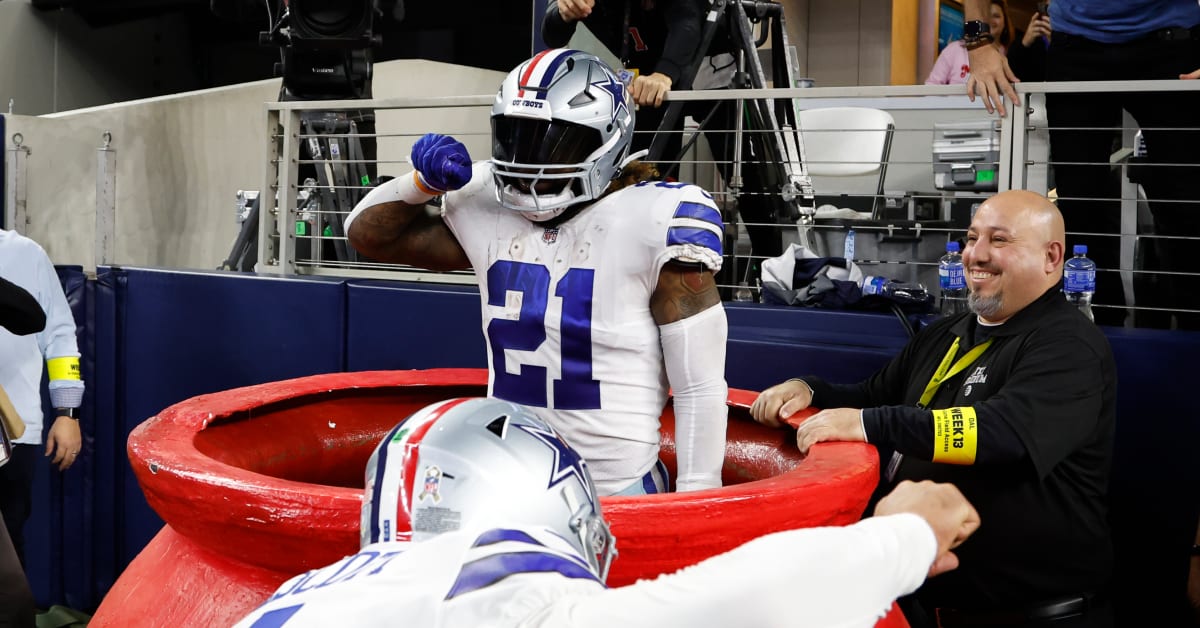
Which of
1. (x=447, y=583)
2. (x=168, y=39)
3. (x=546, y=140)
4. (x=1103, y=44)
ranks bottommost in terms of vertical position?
(x=447, y=583)

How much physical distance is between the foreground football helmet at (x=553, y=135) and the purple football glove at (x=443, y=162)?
0.06 m

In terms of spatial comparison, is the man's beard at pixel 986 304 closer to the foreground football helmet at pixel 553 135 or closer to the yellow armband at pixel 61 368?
the foreground football helmet at pixel 553 135

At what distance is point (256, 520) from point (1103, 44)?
276 cm

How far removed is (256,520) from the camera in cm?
147

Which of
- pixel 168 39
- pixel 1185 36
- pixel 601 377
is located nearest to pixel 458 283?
pixel 601 377

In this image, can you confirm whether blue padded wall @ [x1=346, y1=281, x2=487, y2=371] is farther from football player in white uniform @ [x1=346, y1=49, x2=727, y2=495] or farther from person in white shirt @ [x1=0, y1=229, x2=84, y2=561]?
football player in white uniform @ [x1=346, y1=49, x2=727, y2=495]

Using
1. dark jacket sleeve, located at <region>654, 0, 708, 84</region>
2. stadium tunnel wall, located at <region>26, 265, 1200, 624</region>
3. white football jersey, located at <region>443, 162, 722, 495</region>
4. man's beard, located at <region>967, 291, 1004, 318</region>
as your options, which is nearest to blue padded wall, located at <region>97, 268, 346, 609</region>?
stadium tunnel wall, located at <region>26, 265, 1200, 624</region>

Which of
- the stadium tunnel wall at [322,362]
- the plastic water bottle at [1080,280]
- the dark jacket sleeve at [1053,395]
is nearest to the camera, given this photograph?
the dark jacket sleeve at [1053,395]

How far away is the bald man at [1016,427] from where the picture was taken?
2277 mm

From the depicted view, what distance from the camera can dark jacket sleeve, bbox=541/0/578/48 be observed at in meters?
3.72

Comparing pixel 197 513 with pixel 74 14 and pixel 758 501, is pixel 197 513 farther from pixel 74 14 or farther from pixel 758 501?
pixel 74 14

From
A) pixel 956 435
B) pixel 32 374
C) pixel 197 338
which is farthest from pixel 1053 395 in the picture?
pixel 197 338

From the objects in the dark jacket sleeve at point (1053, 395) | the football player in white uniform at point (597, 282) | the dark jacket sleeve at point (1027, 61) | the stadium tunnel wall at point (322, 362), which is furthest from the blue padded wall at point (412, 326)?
the dark jacket sleeve at point (1027, 61)

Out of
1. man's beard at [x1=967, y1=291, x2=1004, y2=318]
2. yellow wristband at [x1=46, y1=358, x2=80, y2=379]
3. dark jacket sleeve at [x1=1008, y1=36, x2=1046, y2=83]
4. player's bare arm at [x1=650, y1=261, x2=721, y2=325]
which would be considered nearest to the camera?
player's bare arm at [x1=650, y1=261, x2=721, y2=325]
